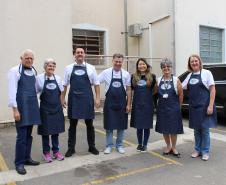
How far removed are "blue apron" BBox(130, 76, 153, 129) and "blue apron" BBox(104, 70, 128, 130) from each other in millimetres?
241

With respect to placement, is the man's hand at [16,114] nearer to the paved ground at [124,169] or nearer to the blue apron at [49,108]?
the blue apron at [49,108]

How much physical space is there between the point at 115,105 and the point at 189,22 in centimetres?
851

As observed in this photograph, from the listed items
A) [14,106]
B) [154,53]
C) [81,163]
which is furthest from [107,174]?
[154,53]

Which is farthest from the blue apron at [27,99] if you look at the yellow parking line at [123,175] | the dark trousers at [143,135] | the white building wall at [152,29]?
the white building wall at [152,29]

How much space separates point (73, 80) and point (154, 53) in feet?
27.8

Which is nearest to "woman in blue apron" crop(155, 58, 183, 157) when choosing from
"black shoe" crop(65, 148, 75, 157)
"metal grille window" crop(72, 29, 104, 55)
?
"black shoe" crop(65, 148, 75, 157)

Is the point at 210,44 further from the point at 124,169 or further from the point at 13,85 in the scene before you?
the point at 13,85

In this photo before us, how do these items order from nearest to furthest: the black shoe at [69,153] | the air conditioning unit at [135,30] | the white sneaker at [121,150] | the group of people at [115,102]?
the group of people at [115,102] → the black shoe at [69,153] → the white sneaker at [121,150] → the air conditioning unit at [135,30]

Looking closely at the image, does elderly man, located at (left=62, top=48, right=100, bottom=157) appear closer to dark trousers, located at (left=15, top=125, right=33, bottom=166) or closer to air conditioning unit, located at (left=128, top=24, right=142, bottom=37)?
dark trousers, located at (left=15, top=125, right=33, bottom=166)

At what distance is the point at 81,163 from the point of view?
20.4 ft

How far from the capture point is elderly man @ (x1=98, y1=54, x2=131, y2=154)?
21.9ft

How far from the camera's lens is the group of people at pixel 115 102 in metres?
5.90

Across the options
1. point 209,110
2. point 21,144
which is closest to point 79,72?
point 21,144

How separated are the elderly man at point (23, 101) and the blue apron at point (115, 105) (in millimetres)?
1441
